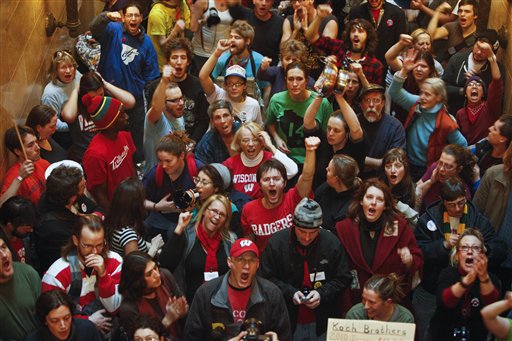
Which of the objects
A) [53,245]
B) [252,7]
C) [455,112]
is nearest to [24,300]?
[53,245]

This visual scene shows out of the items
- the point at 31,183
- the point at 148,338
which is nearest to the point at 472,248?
the point at 148,338

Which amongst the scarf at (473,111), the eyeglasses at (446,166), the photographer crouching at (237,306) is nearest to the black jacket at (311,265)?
the photographer crouching at (237,306)

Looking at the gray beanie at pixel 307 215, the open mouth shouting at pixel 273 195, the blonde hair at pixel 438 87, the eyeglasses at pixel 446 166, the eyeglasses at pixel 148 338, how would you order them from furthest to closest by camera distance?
the blonde hair at pixel 438 87, the eyeglasses at pixel 446 166, the open mouth shouting at pixel 273 195, the gray beanie at pixel 307 215, the eyeglasses at pixel 148 338

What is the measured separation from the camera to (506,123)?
7.62 meters

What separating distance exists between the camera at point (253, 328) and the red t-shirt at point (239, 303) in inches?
7.5

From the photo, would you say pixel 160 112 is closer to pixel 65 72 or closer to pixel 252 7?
pixel 65 72

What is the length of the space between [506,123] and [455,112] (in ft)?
4.74

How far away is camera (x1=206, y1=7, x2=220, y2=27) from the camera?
9648mm

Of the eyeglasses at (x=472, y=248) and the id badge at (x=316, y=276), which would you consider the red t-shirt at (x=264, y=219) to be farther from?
the eyeglasses at (x=472, y=248)

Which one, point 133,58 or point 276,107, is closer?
point 276,107

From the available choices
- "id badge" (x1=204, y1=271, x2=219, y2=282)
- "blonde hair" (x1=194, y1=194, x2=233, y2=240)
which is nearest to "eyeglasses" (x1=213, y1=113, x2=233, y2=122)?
"blonde hair" (x1=194, y1=194, x2=233, y2=240)

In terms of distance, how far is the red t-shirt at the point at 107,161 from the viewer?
754 centimetres

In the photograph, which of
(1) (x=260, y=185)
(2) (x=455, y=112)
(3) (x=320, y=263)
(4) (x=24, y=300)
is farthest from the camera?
(2) (x=455, y=112)

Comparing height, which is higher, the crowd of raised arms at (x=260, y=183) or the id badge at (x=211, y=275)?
the crowd of raised arms at (x=260, y=183)
